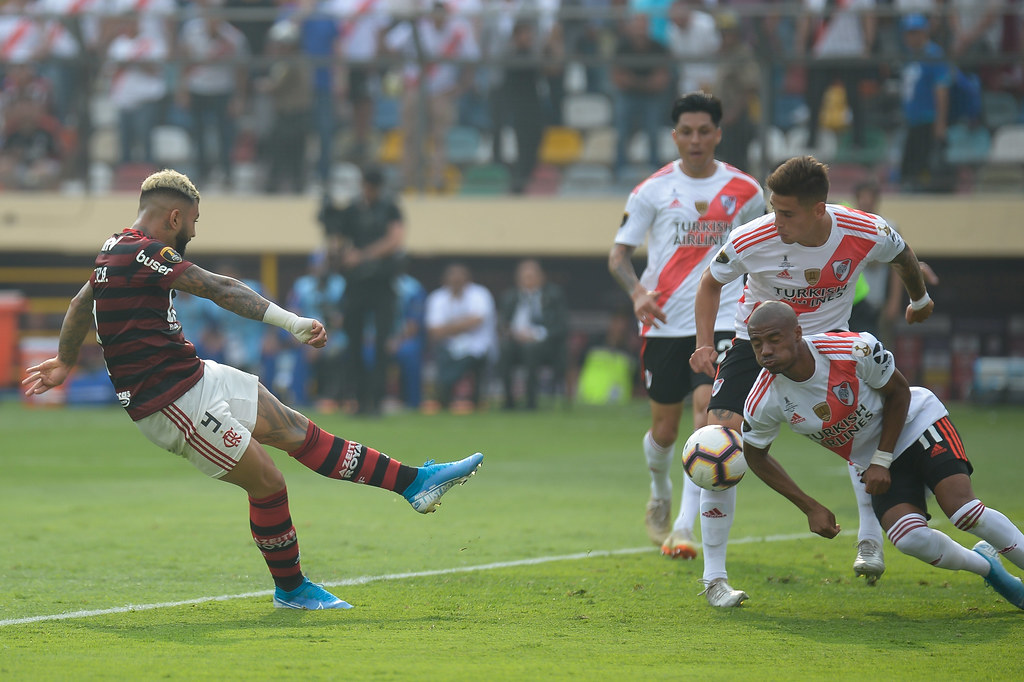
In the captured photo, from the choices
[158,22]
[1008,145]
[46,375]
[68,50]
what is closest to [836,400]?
[46,375]

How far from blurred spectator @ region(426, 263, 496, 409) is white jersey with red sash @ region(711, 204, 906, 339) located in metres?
11.7

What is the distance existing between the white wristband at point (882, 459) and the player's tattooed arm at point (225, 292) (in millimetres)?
2639

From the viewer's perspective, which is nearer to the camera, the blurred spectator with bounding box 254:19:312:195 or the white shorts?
the white shorts

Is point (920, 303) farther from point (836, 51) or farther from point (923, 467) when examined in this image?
point (836, 51)

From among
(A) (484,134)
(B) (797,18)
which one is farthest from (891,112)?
(A) (484,134)

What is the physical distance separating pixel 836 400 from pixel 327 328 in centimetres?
1269

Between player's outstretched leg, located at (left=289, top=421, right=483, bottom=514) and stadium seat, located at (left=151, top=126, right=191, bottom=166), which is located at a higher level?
stadium seat, located at (left=151, top=126, right=191, bottom=166)

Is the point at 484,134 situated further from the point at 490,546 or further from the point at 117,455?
the point at 490,546

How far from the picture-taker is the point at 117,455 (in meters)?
12.8

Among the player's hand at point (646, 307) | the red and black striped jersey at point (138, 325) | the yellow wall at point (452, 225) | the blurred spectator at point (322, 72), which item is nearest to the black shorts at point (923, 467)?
the player's hand at point (646, 307)

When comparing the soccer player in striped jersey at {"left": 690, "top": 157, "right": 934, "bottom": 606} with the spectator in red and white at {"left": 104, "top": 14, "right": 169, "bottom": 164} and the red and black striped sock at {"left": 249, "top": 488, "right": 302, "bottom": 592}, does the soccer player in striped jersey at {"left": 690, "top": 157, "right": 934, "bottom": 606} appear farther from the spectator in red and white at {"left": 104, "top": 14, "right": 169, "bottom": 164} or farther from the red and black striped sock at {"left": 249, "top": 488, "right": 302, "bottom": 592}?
the spectator in red and white at {"left": 104, "top": 14, "right": 169, "bottom": 164}

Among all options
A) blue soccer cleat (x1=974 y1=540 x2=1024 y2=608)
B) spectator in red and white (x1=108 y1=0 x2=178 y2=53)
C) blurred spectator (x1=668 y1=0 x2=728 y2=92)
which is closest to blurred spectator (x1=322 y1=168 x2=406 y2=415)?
blurred spectator (x1=668 y1=0 x2=728 y2=92)

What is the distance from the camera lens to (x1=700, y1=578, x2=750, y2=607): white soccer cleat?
587 centimetres

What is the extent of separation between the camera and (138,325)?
5605 millimetres
